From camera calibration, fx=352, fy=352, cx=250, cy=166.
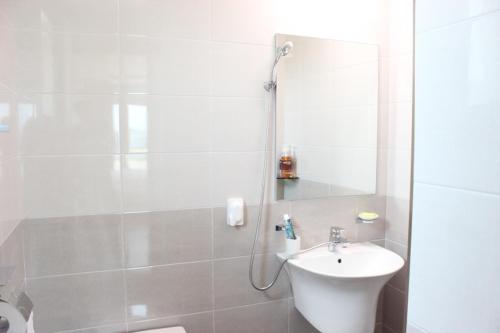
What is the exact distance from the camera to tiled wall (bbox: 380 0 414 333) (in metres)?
1.85

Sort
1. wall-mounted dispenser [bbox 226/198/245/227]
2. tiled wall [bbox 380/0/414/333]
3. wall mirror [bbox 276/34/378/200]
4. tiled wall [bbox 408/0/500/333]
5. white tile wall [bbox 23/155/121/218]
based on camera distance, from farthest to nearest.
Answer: tiled wall [bbox 380/0/414/333], wall mirror [bbox 276/34/378/200], wall-mounted dispenser [bbox 226/198/245/227], white tile wall [bbox 23/155/121/218], tiled wall [bbox 408/0/500/333]

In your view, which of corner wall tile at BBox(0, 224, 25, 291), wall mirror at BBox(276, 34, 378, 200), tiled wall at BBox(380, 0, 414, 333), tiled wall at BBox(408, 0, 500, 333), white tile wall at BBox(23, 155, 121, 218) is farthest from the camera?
tiled wall at BBox(380, 0, 414, 333)

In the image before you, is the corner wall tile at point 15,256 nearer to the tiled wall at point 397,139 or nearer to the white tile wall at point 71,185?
the white tile wall at point 71,185

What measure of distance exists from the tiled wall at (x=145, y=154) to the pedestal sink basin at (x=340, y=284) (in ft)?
0.52

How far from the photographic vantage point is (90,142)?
4.77 ft

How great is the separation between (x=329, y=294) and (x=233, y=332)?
53 centimetres

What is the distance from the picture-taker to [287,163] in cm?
176

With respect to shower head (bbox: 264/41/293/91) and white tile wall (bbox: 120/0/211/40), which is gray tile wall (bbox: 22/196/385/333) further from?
white tile wall (bbox: 120/0/211/40)

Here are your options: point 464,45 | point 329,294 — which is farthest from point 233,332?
point 464,45

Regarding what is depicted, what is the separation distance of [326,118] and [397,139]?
1.36 ft

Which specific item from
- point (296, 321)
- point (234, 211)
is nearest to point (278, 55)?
point (234, 211)

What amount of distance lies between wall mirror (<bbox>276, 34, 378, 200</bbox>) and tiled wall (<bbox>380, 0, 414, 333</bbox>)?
8cm

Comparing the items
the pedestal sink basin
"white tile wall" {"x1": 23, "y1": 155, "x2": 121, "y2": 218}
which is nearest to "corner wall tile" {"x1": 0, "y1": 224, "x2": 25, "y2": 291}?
"white tile wall" {"x1": 23, "y1": 155, "x2": 121, "y2": 218}

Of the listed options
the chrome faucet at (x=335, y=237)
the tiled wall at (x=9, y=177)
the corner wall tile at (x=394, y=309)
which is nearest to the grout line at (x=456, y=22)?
the tiled wall at (x=9, y=177)
